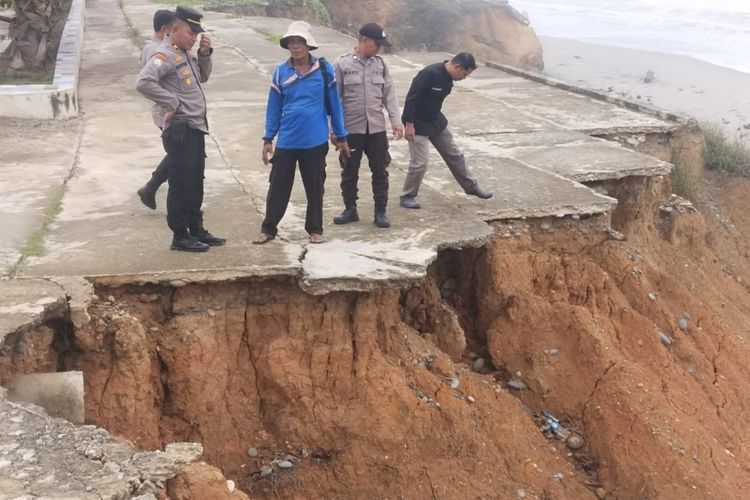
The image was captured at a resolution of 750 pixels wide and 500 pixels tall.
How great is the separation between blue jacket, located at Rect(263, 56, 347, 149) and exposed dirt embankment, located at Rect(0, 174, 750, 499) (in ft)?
3.49

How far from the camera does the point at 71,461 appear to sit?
3.97m

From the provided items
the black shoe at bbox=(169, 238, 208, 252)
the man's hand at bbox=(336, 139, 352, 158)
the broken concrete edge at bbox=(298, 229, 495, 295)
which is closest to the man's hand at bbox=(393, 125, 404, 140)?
the man's hand at bbox=(336, 139, 352, 158)

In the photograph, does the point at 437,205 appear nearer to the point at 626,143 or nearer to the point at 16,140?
the point at 626,143

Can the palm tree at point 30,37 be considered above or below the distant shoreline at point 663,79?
above

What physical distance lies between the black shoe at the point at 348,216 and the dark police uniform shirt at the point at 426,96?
825mm

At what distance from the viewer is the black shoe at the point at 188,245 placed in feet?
20.1

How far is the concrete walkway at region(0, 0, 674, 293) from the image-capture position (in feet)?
19.6

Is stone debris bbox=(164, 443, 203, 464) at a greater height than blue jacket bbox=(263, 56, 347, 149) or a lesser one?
lesser

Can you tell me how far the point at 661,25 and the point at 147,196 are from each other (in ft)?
119

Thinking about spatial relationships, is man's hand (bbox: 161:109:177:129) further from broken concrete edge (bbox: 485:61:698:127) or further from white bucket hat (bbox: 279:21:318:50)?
broken concrete edge (bbox: 485:61:698:127)

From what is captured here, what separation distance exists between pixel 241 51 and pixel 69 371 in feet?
35.4

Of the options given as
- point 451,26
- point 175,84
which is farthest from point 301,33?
point 451,26

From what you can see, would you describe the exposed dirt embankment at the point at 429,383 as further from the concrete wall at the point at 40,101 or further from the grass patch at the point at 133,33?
the grass patch at the point at 133,33

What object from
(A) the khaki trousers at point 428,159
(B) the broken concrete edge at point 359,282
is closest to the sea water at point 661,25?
(A) the khaki trousers at point 428,159
